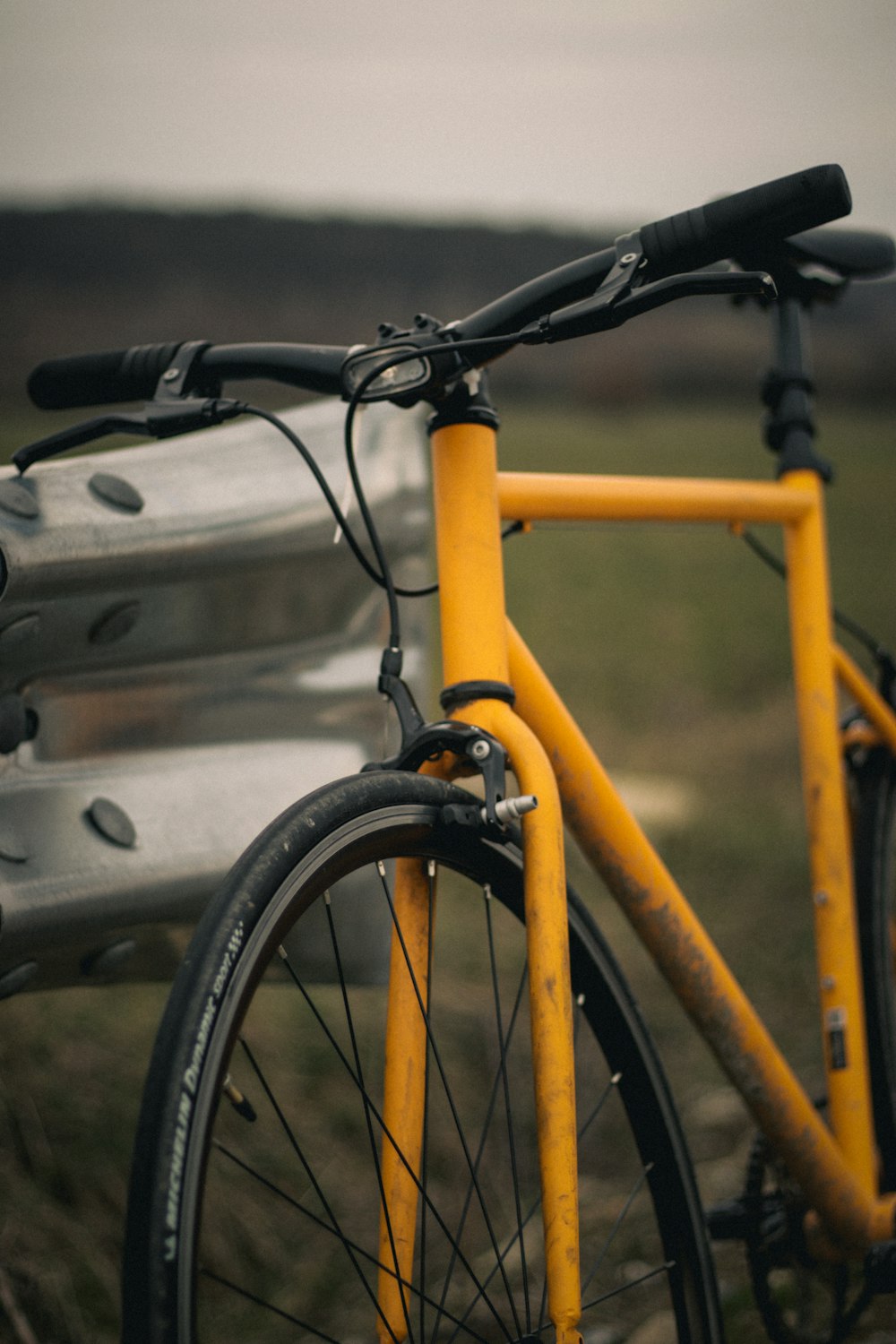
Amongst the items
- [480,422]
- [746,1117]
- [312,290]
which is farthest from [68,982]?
[312,290]

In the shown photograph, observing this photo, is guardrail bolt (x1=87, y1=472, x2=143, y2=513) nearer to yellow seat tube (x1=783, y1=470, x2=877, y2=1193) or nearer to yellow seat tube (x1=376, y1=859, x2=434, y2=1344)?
yellow seat tube (x1=376, y1=859, x2=434, y2=1344)

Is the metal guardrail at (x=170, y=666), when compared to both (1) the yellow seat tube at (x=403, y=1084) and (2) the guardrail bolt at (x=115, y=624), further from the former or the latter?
(1) the yellow seat tube at (x=403, y=1084)

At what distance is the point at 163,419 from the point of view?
3.42 feet

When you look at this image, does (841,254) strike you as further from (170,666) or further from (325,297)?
(325,297)

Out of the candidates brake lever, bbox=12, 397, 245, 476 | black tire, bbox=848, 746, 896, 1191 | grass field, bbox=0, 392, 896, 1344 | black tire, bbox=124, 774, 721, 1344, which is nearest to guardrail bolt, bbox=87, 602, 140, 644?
brake lever, bbox=12, 397, 245, 476

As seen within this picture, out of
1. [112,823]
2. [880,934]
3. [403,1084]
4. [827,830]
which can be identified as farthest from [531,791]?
[880,934]

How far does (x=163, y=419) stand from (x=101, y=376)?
0.17m

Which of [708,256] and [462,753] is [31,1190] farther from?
[708,256]

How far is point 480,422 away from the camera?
1064 mm

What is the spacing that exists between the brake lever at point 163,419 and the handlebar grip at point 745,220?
422 mm

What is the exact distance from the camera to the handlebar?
2.69ft

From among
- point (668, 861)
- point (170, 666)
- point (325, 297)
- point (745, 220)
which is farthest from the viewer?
point (325, 297)

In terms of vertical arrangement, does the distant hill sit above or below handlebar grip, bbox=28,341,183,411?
above

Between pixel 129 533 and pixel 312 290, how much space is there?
22981 mm
